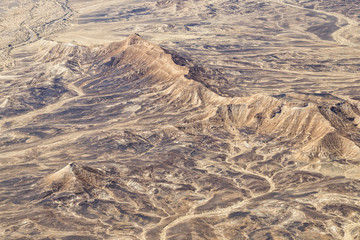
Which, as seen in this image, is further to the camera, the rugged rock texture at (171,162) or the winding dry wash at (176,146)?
the winding dry wash at (176,146)

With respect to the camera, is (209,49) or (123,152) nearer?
(123,152)

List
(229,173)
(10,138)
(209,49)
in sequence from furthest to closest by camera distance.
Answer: (209,49), (10,138), (229,173)

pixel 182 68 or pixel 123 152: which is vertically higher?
pixel 182 68

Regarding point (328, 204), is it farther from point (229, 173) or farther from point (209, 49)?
point (209, 49)

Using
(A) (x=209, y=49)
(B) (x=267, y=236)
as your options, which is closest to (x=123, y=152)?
(B) (x=267, y=236)

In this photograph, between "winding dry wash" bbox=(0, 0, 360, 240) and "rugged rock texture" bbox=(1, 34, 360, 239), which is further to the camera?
"winding dry wash" bbox=(0, 0, 360, 240)

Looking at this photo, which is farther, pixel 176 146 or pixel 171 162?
pixel 176 146

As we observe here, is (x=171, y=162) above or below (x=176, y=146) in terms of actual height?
below

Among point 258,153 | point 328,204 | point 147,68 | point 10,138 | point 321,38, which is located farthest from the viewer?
point 321,38
